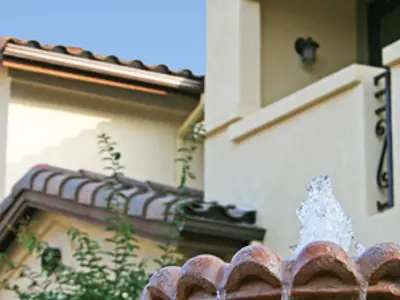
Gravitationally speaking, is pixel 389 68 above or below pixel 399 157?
above

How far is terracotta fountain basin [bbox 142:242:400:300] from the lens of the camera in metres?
3.72

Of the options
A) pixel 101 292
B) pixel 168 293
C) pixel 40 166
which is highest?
pixel 40 166

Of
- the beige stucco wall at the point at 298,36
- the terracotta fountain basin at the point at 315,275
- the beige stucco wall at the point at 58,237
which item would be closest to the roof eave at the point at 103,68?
the beige stucco wall at the point at 58,237

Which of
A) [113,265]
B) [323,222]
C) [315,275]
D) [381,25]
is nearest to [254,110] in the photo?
[113,265]

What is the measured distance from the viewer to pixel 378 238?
7.92 meters

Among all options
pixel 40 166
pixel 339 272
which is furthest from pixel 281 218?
pixel 339 272

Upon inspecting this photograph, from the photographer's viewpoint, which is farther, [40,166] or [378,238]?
[40,166]

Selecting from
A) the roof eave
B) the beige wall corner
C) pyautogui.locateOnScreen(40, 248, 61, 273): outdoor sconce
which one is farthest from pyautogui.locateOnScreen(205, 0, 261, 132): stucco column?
the roof eave

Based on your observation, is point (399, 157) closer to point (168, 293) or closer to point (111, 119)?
point (168, 293)

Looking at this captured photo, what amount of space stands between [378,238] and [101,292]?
2006 mm

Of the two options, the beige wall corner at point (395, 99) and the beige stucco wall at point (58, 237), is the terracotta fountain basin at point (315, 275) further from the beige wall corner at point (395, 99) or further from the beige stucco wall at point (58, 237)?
the beige stucco wall at point (58, 237)

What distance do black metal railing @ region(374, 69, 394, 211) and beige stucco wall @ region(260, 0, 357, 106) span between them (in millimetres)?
1935

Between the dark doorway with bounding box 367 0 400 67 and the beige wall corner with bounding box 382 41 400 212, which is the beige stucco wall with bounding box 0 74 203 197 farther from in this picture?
the beige wall corner with bounding box 382 41 400 212

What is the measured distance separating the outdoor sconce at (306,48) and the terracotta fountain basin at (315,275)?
21.6 ft
